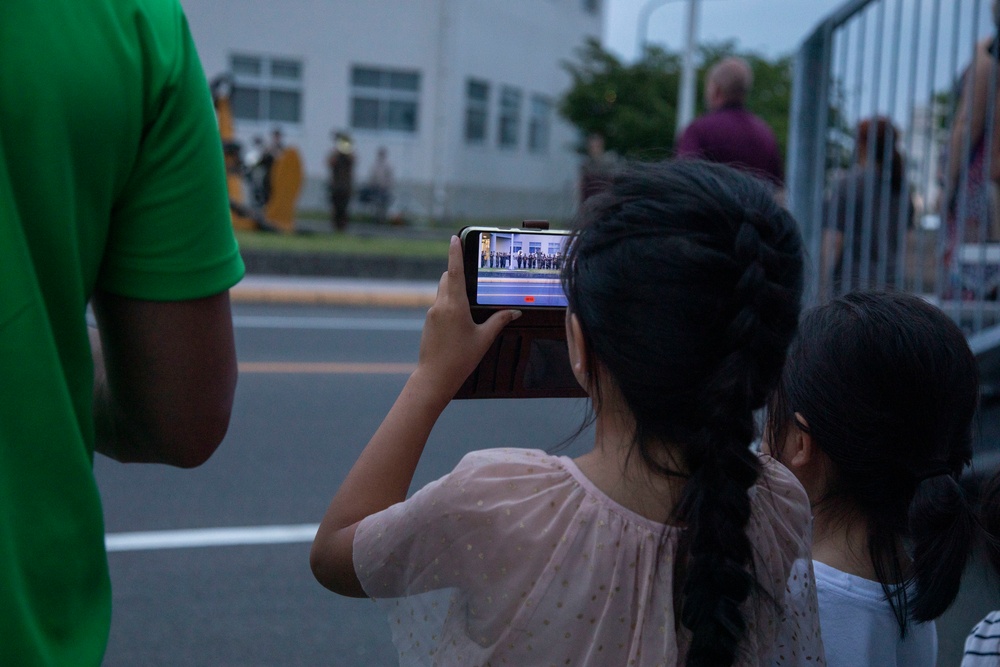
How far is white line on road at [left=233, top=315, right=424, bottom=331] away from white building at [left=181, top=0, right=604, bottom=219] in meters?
14.3

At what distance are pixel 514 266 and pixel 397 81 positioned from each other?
24.2m

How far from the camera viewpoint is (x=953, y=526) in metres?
1.59

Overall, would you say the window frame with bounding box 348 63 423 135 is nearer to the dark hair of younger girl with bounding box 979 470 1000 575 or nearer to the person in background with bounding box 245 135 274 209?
the person in background with bounding box 245 135 274 209

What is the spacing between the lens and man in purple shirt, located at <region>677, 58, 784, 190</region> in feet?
18.9

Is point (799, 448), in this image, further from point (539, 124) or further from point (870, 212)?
point (539, 124)

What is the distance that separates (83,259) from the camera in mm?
965

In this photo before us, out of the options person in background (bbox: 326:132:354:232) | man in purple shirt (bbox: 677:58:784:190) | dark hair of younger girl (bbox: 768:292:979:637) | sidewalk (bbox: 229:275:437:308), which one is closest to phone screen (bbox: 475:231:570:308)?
dark hair of younger girl (bbox: 768:292:979:637)

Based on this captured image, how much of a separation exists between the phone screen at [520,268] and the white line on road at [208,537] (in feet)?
9.90

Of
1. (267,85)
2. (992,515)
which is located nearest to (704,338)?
(992,515)

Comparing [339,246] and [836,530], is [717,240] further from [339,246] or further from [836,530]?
[339,246]

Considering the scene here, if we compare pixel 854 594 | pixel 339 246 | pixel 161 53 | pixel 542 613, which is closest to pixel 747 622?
pixel 542 613

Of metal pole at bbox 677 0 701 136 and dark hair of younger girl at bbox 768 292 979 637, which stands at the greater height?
metal pole at bbox 677 0 701 136

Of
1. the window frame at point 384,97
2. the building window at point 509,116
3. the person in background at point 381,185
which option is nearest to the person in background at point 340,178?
the person in background at point 381,185

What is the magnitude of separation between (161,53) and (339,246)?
14317mm
